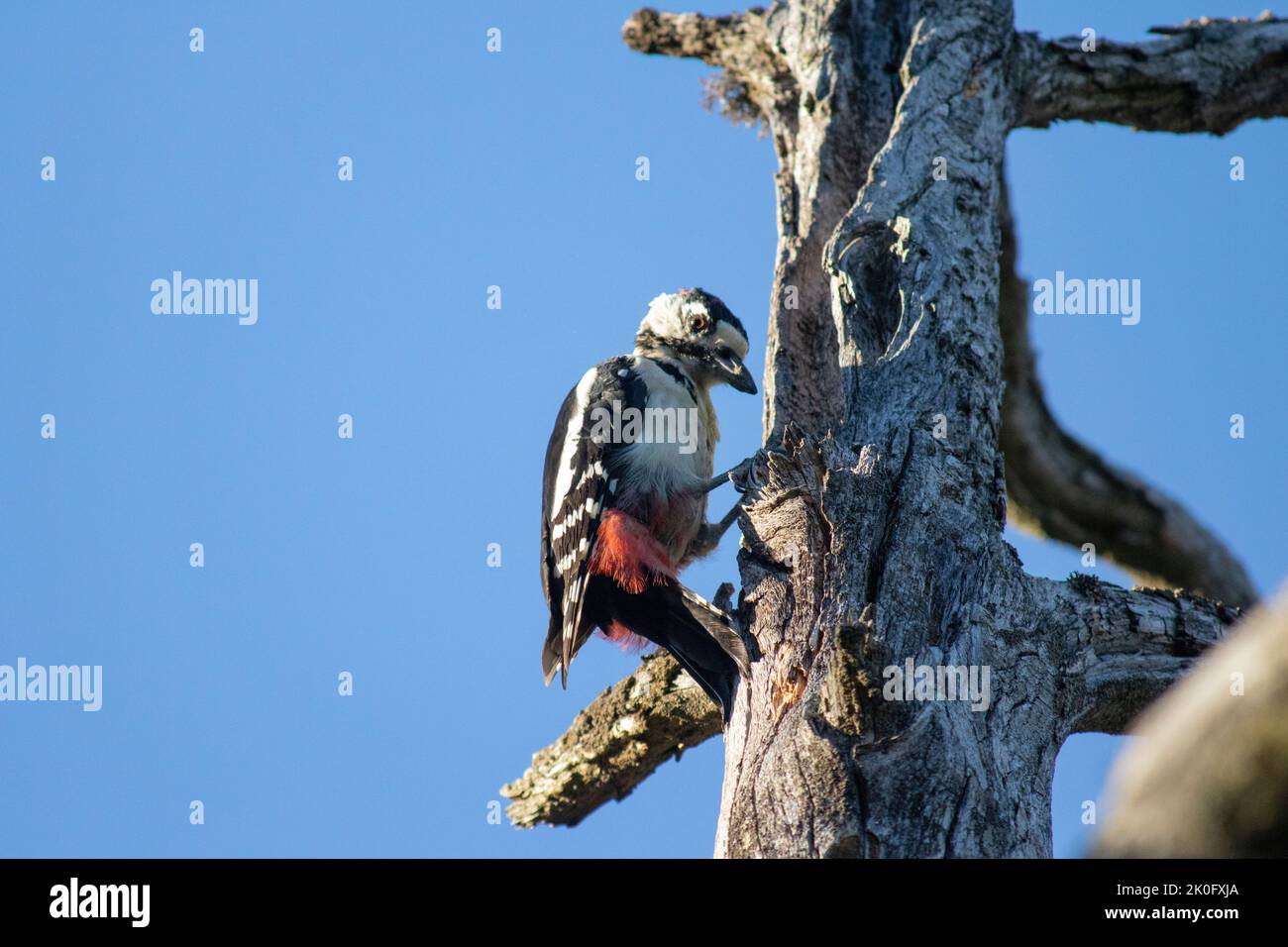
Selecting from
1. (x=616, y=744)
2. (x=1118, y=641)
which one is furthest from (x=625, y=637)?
(x=1118, y=641)

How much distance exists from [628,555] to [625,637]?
0.48 metres

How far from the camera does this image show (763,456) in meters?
→ 4.32

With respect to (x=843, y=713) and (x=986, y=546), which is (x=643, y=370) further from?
(x=843, y=713)

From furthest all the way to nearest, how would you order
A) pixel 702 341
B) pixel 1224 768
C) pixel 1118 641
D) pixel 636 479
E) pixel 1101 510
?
pixel 1101 510 < pixel 702 341 < pixel 636 479 < pixel 1118 641 < pixel 1224 768

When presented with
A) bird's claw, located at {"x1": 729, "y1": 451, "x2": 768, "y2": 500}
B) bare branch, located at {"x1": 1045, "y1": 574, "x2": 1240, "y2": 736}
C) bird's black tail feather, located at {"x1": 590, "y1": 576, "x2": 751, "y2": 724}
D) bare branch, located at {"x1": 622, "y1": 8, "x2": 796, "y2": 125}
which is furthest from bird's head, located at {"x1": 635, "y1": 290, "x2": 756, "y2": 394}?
bare branch, located at {"x1": 1045, "y1": 574, "x2": 1240, "y2": 736}

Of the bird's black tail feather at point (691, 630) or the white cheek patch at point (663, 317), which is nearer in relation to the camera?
the bird's black tail feather at point (691, 630)

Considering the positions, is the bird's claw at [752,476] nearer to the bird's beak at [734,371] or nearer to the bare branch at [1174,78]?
the bird's beak at [734,371]

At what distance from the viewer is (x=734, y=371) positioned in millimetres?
5898

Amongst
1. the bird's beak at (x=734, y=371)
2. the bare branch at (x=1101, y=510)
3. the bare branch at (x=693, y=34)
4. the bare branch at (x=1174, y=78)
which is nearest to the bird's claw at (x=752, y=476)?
the bird's beak at (x=734, y=371)

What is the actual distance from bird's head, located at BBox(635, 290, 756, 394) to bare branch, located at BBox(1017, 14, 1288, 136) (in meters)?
1.76

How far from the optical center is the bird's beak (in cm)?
584

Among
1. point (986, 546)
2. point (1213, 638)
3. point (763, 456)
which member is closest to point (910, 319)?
point (763, 456)

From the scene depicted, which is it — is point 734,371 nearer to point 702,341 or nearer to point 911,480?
point 702,341

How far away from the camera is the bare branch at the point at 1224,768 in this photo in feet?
3.04
